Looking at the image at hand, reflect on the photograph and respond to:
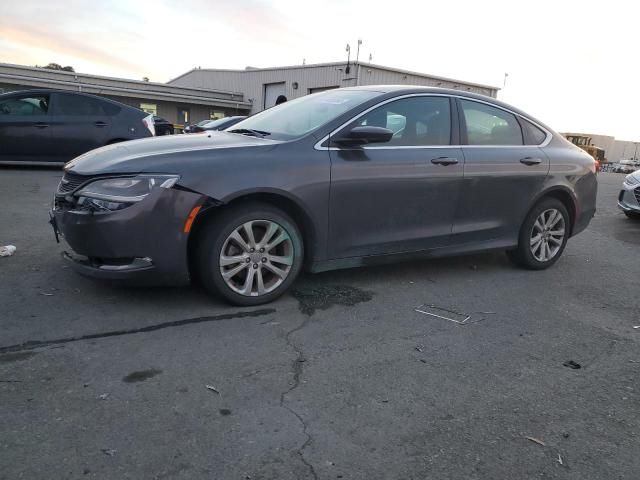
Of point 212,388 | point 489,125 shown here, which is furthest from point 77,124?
point 212,388

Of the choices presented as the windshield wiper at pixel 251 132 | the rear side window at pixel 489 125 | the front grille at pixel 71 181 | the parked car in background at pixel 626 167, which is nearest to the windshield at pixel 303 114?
the windshield wiper at pixel 251 132

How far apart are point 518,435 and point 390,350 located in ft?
3.25

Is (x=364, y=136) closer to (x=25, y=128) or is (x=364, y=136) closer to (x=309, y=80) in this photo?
(x=25, y=128)

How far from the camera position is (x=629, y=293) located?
491 cm

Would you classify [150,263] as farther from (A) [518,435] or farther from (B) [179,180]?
(A) [518,435]

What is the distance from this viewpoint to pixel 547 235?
17.7ft

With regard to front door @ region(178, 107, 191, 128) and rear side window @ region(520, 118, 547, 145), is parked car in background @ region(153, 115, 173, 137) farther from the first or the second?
front door @ region(178, 107, 191, 128)

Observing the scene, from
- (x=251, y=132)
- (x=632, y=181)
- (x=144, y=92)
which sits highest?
(x=144, y=92)

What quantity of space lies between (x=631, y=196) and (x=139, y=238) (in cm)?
841

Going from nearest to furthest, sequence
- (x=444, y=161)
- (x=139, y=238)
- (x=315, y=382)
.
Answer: (x=315, y=382) → (x=139, y=238) → (x=444, y=161)

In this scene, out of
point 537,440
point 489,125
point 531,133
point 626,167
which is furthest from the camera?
point 626,167

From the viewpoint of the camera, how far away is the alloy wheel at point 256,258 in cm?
371

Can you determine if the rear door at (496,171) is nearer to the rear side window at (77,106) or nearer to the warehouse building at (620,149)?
the rear side window at (77,106)

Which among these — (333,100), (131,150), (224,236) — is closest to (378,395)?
(224,236)
